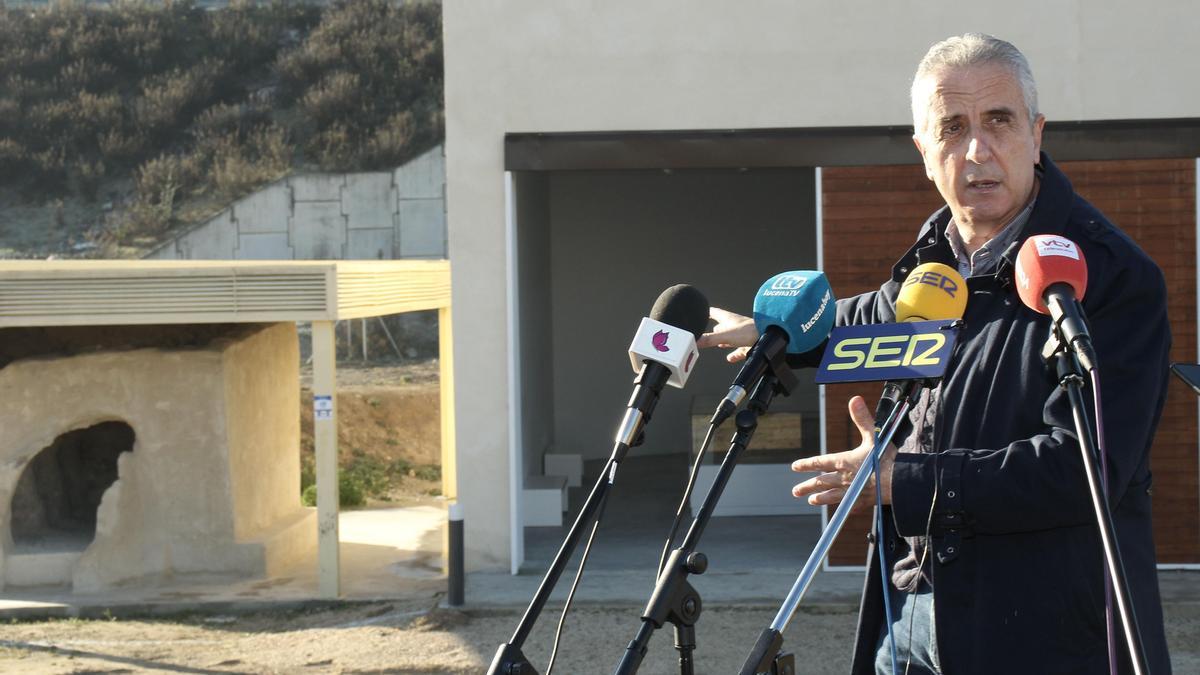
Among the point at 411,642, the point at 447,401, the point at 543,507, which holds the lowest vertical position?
the point at 411,642

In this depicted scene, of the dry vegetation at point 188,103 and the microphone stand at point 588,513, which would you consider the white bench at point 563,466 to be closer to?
the microphone stand at point 588,513

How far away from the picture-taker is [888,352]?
7.60 ft

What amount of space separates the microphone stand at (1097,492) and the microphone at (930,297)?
0.84 feet

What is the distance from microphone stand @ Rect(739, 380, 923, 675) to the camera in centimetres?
210

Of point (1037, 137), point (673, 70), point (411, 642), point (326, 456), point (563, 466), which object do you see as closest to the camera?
point (1037, 137)

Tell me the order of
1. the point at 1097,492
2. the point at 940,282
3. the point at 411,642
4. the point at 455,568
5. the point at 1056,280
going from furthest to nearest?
the point at 455,568, the point at 411,642, the point at 940,282, the point at 1056,280, the point at 1097,492

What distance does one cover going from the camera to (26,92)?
35.2 m

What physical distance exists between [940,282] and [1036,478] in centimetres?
40

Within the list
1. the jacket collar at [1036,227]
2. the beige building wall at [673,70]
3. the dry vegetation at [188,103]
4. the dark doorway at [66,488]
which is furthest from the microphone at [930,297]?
the dry vegetation at [188,103]

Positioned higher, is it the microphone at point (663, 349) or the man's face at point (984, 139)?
the man's face at point (984, 139)

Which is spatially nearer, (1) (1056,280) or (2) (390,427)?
(1) (1056,280)

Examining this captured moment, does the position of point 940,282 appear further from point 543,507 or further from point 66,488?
point 66,488

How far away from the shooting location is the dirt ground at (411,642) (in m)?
7.87

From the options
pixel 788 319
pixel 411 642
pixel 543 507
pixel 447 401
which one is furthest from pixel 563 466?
pixel 788 319
